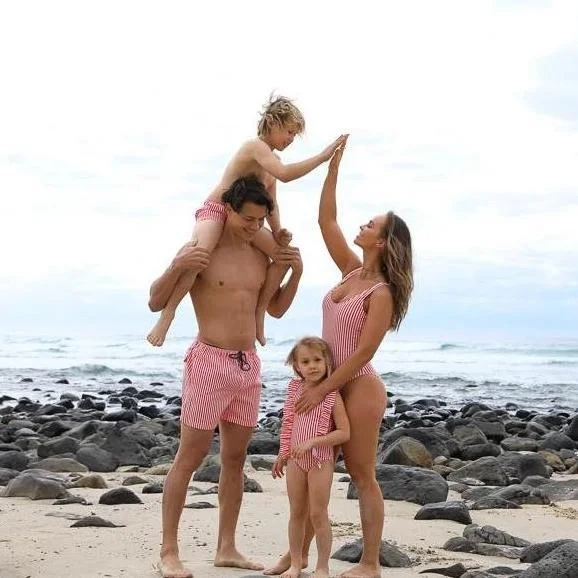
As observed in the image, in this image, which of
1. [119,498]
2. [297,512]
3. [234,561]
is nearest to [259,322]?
[297,512]

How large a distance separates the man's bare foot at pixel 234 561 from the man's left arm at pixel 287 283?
1.40 meters

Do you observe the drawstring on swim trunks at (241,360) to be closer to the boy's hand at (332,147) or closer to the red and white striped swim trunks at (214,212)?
the red and white striped swim trunks at (214,212)

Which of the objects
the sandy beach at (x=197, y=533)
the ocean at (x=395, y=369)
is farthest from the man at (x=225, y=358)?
the ocean at (x=395, y=369)

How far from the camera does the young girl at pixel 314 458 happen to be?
16.7 feet

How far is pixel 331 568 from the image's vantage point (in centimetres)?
556

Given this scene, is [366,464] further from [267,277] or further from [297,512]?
[267,277]

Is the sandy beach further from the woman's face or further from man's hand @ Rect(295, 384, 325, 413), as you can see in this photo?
the woman's face

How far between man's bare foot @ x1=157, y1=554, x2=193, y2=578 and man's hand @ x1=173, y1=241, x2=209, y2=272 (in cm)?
156

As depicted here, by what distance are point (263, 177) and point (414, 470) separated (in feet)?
11.9

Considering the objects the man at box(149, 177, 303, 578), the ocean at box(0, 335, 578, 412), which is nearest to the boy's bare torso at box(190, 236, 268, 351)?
the man at box(149, 177, 303, 578)

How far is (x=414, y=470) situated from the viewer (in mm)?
8398

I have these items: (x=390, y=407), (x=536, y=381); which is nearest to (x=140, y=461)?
(x=390, y=407)

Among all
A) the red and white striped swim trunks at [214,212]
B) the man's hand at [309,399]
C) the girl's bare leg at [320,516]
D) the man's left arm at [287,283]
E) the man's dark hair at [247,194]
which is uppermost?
the man's dark hair at [247,194]

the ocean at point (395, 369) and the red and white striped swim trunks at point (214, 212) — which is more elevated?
the red and white striped swim trunks at point (214, 212)
